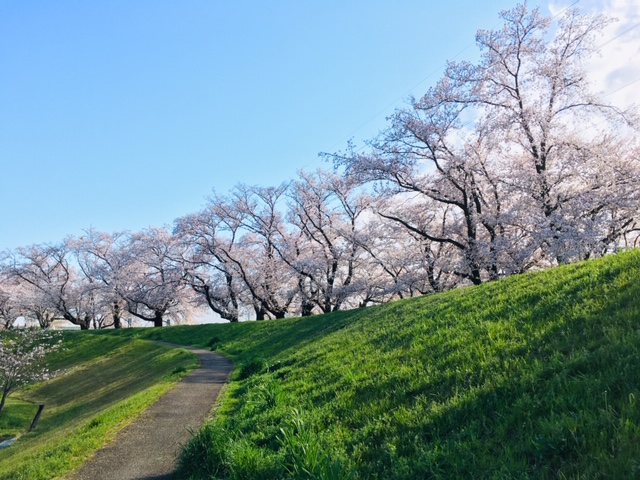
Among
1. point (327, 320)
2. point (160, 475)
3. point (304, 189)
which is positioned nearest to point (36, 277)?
point (304, 189)

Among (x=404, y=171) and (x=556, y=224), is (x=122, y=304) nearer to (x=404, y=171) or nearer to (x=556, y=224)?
(x=404, y=171)

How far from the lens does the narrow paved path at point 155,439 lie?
6770mm

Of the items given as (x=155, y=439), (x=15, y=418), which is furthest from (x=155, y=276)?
(x=155, y=439)

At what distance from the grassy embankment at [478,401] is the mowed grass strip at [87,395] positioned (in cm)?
274

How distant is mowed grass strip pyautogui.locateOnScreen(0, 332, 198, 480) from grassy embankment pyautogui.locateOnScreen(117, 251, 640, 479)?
8.97 ft

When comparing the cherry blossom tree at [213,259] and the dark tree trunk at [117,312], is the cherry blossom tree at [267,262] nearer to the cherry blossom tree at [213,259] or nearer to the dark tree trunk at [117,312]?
the cherry blossom tree at [213,259]

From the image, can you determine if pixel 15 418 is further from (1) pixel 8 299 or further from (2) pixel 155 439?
(1) pixel 8 299

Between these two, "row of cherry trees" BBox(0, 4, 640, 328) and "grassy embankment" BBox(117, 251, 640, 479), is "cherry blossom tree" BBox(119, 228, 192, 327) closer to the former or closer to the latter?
"row of cherry trees" BBox(0, 4, 640, 328)

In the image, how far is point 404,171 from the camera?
2323cm

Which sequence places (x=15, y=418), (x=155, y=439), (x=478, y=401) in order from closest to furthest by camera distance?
(x=478, y=401), (x=155, y=439), (x=15, y=418)

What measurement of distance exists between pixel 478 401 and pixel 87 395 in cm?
2409

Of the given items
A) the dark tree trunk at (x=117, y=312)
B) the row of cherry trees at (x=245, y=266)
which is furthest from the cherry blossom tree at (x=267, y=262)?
the dark tree trunk at (x=117, y=312)

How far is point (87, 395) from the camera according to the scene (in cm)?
2302

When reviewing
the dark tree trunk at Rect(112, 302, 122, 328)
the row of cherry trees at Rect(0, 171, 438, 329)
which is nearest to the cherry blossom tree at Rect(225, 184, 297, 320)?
the row of cherry trees at Rect(0, 171, 438, 329)
